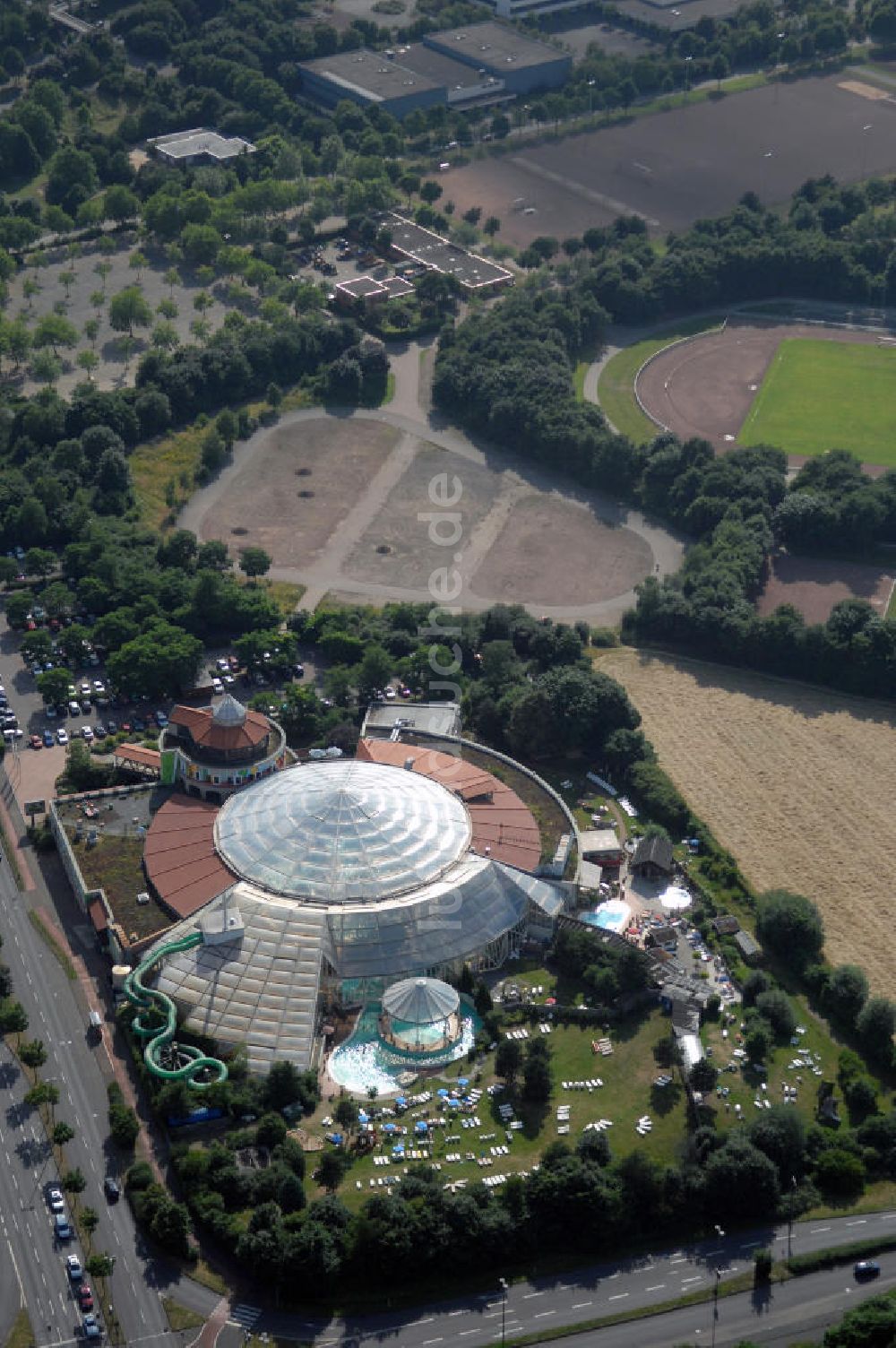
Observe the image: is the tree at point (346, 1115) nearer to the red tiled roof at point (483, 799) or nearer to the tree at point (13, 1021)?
the tree at point (13, 1021)

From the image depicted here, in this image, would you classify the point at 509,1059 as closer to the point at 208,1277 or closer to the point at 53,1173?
the point at 208,1277

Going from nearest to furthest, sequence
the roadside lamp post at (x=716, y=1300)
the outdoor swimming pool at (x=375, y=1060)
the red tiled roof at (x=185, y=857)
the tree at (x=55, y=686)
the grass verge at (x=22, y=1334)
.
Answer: the grass verge at (x=22, y=1334), the roadside lamp post at (x=716, y=1300), the outdoor swimming pool at (x=375, y=1060), the red tiled roof at (x=185, y=857), the tree at (x=55, y=686)

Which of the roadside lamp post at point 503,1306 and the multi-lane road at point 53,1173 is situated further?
the roadside lamp post at point 503,1306

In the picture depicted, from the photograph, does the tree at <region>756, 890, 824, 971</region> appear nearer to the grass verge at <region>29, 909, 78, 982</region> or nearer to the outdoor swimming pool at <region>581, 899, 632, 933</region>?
the outdoor swimming pool at <region>581, 899, 632, 933</region>

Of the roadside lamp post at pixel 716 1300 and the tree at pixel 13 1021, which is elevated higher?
the roadside lamp post at pixel 716 1300

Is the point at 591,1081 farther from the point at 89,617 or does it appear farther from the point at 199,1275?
the point at 89,617

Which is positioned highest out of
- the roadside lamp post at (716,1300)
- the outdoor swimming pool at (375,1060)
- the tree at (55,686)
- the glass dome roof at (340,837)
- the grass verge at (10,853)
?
the glass dome roof at (340,837)

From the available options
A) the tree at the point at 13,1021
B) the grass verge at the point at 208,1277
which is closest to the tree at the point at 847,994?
the grass verge at the point at 208,1277
